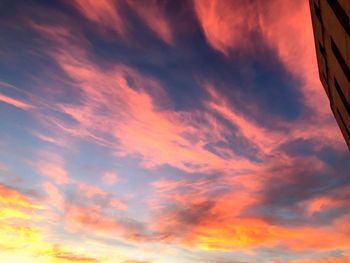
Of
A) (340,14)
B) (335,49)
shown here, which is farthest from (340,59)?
(340,14)

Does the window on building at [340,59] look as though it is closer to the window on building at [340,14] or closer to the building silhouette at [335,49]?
the building silhouette at [335,49]

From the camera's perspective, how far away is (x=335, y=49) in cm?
2211

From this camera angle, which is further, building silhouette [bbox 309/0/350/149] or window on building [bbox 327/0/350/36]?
building silhouette [bbox 309/0/350/149]

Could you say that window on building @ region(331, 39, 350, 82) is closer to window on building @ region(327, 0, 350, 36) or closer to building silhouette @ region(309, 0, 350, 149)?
building silhouette @ region(309, 0, 350, 149)

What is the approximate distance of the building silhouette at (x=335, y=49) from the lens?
18859 mm

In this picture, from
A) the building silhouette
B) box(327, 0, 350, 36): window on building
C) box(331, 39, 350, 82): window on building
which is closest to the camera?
box(327, 0, 350, 36): window on building

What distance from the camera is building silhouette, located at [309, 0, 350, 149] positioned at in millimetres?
18859

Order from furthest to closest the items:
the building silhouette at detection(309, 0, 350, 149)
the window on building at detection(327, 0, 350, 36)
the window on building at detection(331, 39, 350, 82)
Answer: the window on building at detection(331, 39, 350, 82) → the building silhouette at detection(309, 0, 350, 149) → the window on building at detection(327, 0, 350, 36)

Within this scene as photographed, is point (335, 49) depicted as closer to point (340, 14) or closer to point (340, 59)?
point (340, 59)

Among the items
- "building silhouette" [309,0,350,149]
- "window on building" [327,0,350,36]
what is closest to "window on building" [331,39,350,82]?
"building silhouette" [309,0,350,149]

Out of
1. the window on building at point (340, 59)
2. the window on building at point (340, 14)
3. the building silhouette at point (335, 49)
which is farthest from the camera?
the window on building at point (340, 59)

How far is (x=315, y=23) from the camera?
24.6 metres

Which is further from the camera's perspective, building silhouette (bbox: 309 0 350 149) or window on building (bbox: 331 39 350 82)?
window on building (bbox: 331 39 350 82)

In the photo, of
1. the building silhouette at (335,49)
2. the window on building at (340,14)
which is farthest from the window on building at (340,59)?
the window on building at (340,14)
